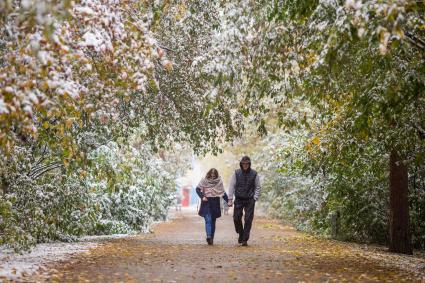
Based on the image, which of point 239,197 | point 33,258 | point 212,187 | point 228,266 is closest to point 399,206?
point 239,197

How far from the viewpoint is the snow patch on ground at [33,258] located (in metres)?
8.69

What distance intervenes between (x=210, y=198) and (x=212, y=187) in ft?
0.89

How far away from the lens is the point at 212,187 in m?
15.2

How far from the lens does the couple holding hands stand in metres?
14.5

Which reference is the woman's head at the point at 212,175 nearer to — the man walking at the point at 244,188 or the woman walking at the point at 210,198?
the woman walking at the point at 210,198

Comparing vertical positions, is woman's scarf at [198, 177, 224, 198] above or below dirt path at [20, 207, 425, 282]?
above

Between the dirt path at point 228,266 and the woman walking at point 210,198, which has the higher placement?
the woman walking at point 210,198

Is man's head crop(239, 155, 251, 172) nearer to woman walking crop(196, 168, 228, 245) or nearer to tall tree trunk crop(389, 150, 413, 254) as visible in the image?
woman walking crop(196, 168, 228, 245)

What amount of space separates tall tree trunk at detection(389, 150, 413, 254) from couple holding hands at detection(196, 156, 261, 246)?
9.97ft

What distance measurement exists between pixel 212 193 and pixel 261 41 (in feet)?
21.6

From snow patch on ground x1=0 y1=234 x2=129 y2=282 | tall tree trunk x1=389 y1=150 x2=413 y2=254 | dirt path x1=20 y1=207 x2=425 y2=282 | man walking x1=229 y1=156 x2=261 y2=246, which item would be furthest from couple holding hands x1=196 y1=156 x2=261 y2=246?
tall tree trunk x1=389 y1=150 x2=413 y2=254

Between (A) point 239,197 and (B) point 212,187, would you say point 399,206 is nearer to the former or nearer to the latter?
(A) point 239,197

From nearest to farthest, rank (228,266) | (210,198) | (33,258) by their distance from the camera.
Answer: (228,266)
(33,258)
(210,198)

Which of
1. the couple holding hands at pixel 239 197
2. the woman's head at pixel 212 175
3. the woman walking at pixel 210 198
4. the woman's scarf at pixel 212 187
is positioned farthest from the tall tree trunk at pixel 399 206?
the woman's head at pixel 212 175
